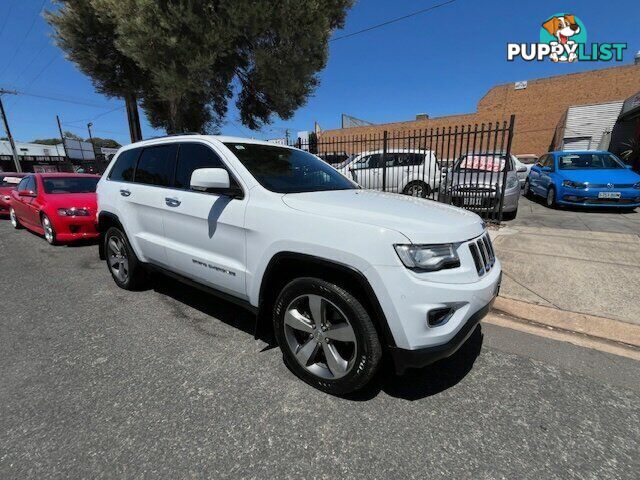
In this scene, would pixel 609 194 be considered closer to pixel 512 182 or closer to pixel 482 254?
pixel 512 182

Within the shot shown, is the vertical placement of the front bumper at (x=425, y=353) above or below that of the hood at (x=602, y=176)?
below

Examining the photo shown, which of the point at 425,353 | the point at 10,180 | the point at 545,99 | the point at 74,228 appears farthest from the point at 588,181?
the point at 545,99

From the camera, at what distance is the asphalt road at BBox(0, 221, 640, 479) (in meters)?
1.85

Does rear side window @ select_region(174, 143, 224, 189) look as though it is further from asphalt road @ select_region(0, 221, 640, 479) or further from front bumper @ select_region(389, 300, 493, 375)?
front bumper @ select_region(389, 300, 493, 375)

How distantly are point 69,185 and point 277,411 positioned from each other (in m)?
7.70

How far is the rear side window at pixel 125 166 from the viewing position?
3.99m

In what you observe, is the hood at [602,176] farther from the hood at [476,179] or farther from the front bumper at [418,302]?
the front bumper at [418,302]

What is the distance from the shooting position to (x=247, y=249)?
2.62 m

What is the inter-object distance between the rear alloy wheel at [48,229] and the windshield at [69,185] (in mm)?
603

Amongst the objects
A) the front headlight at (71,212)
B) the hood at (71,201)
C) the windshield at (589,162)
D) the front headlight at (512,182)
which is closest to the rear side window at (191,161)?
the hood at (71,201)

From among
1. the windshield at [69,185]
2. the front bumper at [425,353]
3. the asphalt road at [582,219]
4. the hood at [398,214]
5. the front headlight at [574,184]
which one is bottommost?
the asphalt road at [582,219]

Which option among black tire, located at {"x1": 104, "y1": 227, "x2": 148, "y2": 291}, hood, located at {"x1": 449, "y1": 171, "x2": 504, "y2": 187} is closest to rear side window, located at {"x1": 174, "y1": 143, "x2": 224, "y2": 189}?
black tire, located at {"x1": 104, "y1": 227, "x2": 148, "y2": 291}

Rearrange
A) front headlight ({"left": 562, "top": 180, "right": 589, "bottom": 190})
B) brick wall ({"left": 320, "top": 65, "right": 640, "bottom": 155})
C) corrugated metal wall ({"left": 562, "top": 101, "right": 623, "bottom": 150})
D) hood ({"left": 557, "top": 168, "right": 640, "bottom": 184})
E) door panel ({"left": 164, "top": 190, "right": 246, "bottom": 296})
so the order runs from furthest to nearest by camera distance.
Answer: brick wall ({"left": 320, "top": 65, "right": 640, "bottom": 155}) → corrugated metal wall ({"left": 562, "top": 101, "right": 623, "bottom": 150}) → front headlight ({"left": 562, "top": 180, "right": 589, "bottom": 190}) → hood ({"left": 557, "top": 168, "right": 640, "bottom": 184}) → door panel ({"left": 164, "top": 190, "right": 246, "bottom": 296})

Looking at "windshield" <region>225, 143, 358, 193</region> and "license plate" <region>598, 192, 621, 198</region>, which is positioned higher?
"windshield" <region>225, 143, 358, 193</region>
